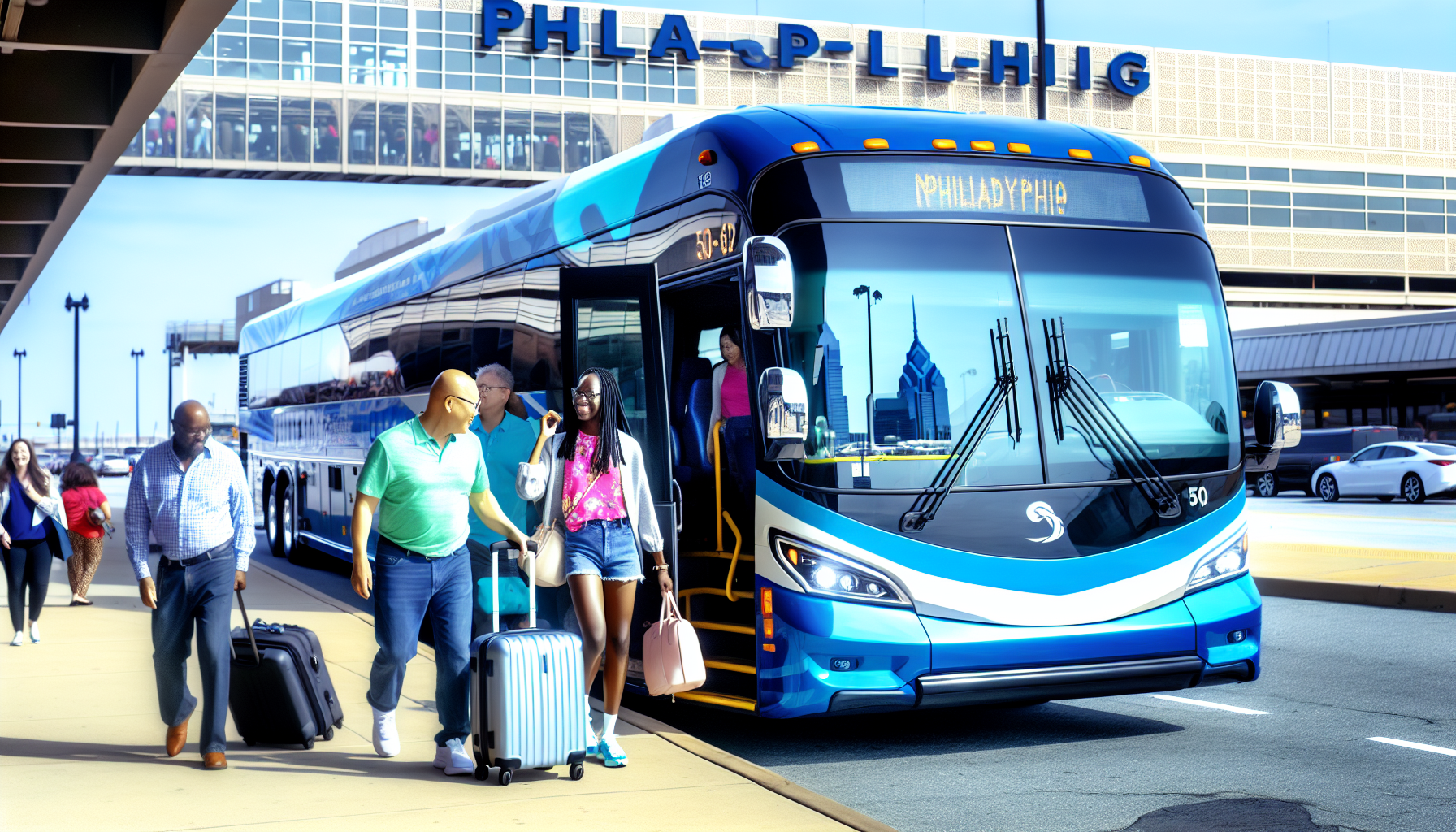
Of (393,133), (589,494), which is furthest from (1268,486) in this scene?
(589,494)

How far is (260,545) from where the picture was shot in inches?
1013

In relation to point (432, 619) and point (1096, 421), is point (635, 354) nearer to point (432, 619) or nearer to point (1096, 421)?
point (432, 619)

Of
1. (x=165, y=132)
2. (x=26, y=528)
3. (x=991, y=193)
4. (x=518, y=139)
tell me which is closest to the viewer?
(x=991, y=193)

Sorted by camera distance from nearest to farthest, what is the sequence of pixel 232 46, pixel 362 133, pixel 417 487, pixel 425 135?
pixel 417 487, pixel 232 46, pixel 362 133, pixel 425 135

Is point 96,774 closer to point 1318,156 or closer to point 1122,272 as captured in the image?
point 1122,272

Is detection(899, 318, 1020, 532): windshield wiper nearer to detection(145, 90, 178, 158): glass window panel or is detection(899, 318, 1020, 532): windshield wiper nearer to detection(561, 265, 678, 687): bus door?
detection(561, 265, 678, 687): bus door

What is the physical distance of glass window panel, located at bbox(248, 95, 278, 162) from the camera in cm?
5116

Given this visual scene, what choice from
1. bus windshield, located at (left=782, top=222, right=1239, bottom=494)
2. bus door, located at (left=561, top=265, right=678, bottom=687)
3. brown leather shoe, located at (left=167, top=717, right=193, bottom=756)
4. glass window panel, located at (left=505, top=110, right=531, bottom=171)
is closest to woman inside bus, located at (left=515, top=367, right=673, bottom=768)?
bus door, located at (left=561, top=265, right=678, bottom=687)

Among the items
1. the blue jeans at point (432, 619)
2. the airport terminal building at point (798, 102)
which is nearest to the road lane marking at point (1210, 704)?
the blue jeans at point (432, 619)

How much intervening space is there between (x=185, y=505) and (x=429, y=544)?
3.87ft

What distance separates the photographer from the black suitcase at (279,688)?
24.4ft

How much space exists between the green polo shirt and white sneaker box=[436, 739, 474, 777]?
857mm

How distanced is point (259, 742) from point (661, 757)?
81.1 inches

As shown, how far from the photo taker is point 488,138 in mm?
54375
